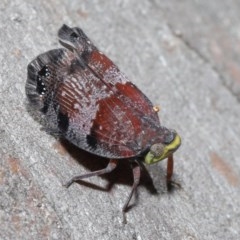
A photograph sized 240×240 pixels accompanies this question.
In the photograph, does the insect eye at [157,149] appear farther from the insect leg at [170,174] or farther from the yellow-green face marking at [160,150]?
the insect leg at [170,174]

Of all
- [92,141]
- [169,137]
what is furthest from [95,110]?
[169,137]

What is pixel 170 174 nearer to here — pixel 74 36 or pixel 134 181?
pixel 134 181

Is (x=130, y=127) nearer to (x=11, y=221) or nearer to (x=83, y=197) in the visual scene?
(x=83, y=197)

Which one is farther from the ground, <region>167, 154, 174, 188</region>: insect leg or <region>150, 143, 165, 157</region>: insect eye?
<region>150, 143, 165, 157</region>: insect eye

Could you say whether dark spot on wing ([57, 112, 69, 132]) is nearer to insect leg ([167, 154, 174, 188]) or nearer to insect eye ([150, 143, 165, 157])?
insect eye ([150, 143, 165, 157])

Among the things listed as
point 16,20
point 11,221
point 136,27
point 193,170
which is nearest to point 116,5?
point 136,27

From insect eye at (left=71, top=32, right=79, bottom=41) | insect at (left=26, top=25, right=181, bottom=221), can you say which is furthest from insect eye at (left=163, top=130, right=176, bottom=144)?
insect eye at (left=71, top=32, right=79, bottom=41)

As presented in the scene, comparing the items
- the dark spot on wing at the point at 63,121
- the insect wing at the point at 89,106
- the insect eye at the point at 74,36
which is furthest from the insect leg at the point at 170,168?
the insect eye at the point at 74,36
